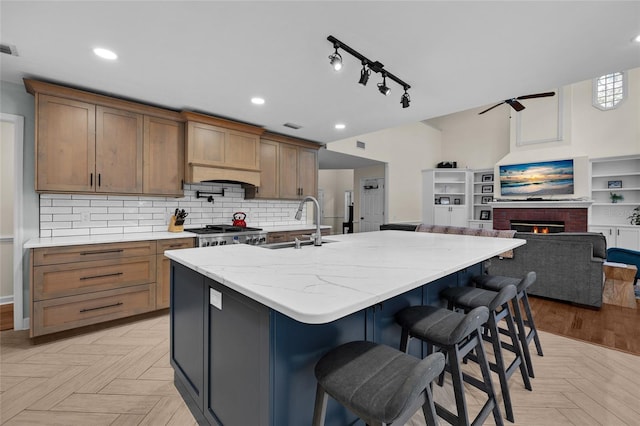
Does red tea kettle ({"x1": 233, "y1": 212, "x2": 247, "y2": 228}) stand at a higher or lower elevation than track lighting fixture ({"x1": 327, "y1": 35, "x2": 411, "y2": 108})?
lower

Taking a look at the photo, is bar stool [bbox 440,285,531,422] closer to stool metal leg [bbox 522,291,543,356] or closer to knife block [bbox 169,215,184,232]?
stool metal leg [bbox 522,291,543,356]

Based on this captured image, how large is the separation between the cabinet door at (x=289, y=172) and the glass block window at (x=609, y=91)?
22.9 ft

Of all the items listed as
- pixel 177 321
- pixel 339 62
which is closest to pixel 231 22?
pixel 339 62

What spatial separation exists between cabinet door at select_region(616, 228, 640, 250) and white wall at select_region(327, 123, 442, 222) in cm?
430

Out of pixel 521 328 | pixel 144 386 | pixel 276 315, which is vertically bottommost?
pixel 144 386

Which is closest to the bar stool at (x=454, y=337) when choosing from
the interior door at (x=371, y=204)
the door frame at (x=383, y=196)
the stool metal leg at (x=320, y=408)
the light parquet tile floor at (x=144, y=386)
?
the light parquet tile floor at (x=144, y=386)

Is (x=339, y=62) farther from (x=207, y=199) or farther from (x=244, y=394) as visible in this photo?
(x=207, y=199)

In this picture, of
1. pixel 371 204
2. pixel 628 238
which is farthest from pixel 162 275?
pixel 628 238

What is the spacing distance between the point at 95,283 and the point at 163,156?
1.53m

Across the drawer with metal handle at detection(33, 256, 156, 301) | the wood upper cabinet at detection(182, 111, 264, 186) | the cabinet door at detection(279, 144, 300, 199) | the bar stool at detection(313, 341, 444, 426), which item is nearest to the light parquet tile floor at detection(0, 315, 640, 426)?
the drawer with metal handle at detection(33, 256, 156, 301)

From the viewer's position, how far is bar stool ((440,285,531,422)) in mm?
1602

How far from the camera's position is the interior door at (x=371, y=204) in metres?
8.03

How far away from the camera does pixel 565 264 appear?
3506 mm

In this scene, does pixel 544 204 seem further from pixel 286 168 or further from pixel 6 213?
pixel 6 213
